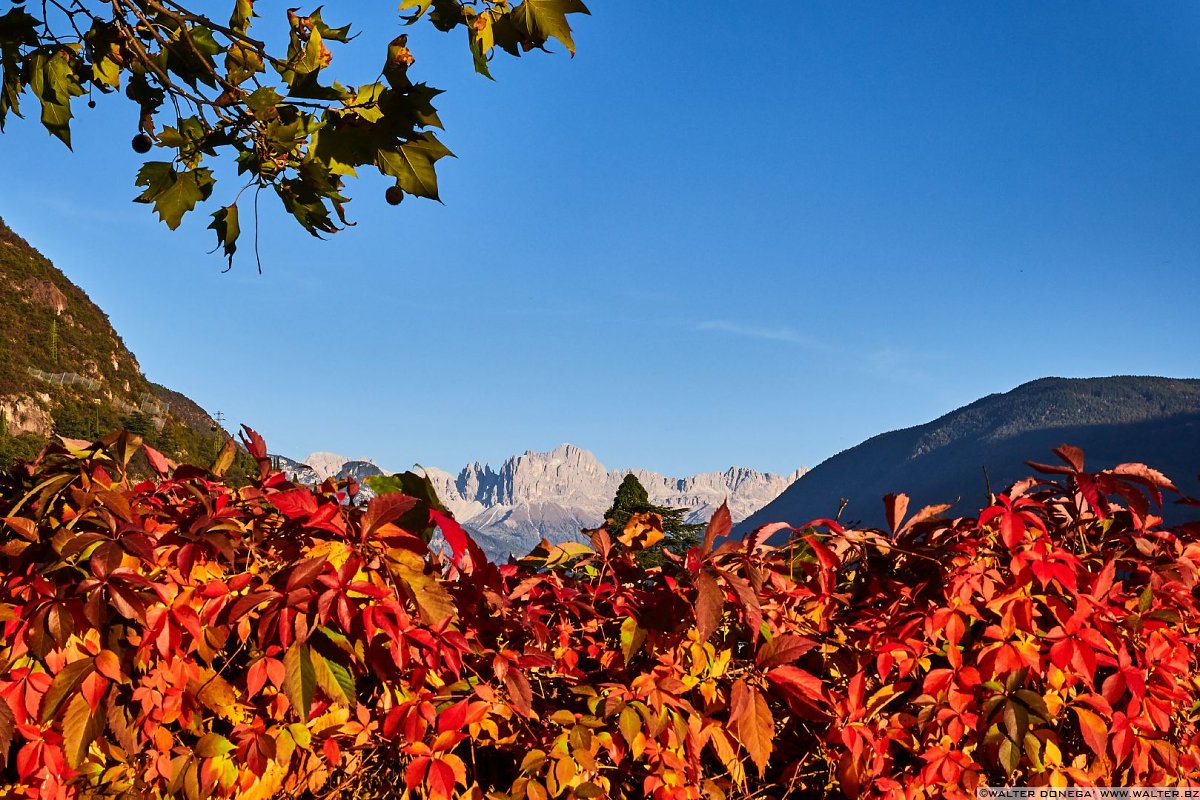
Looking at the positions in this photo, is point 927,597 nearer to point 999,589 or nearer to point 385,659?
point 999,589

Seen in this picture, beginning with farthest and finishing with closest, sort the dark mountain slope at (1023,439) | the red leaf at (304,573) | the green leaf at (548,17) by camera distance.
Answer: the dark mountain slope at (1023,439) < the green leaf at (548,17) < the red leaf at (304,573)

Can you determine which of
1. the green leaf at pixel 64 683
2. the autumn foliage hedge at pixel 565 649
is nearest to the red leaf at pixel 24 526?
the autumn foliage hedge at pixel 565 649

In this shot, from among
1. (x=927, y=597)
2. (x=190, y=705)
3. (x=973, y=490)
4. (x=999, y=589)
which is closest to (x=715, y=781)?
(x=927, y=597)

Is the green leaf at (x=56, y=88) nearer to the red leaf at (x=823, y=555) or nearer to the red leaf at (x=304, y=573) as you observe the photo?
the red leaf at (x=304, y=573)

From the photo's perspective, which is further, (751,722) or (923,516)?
(923,516)

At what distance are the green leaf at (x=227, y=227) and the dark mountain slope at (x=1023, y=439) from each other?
4337 inches

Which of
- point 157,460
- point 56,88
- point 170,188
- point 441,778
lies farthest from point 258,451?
point 56,88

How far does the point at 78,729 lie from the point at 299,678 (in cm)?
41

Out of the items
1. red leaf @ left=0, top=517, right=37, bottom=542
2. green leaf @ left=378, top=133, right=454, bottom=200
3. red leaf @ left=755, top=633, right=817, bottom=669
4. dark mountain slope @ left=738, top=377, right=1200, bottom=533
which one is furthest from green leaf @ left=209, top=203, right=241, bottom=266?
dark mountain slope @ left=738, top=377, right=1200, bottom=533

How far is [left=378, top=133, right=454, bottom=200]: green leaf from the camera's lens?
7.61 ft

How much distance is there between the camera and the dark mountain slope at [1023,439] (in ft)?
427

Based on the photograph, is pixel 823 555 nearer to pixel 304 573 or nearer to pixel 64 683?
pixel 304 573

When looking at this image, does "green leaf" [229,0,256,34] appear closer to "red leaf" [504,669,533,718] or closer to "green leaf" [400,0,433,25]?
"green leaf" [400,0,433,25]

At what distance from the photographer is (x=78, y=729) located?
63.8 inches
